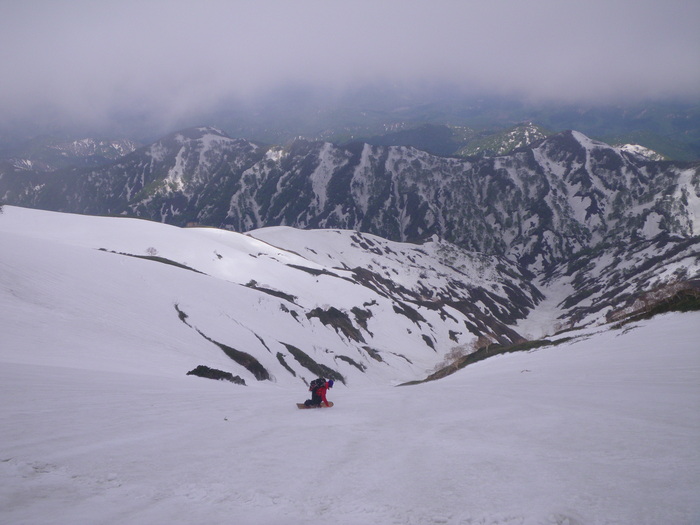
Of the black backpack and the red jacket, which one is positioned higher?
the black backpack

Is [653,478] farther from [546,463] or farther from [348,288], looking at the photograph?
[348,288]

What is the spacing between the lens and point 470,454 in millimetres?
6664

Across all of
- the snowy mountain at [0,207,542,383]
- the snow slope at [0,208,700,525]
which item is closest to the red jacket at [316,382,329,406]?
the snow slope at [0,208,700,525]

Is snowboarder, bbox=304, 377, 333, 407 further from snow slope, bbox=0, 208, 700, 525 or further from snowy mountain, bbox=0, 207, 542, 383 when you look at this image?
snowy mountain, bbox=0, 207, 542, 383

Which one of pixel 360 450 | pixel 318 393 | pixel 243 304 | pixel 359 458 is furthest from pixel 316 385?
pixel 243 304

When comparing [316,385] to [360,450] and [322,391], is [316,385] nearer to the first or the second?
[322,391]

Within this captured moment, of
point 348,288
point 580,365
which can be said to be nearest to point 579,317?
point 348,288

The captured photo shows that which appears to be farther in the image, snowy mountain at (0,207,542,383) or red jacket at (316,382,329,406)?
snowy mountain at (0,207,542,383)

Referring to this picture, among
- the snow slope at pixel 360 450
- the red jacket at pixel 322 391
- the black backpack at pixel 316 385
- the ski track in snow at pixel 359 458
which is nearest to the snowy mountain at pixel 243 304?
the black backpack at pixel 316 385

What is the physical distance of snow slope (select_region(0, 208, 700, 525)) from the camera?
4758 mm

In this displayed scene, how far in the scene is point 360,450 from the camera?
7.18 m

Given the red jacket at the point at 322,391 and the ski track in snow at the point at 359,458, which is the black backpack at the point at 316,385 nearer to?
the red jacket at the point at 322,391

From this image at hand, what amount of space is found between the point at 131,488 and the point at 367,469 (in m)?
→ 3.36

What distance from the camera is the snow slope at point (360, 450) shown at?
4758mm
